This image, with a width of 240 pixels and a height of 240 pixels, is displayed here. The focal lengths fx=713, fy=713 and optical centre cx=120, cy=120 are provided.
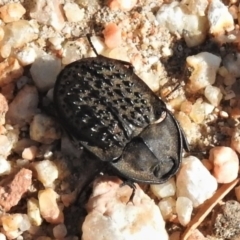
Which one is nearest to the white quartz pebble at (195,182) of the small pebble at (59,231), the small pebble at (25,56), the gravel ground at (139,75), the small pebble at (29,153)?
the gravel ground at (139,75)

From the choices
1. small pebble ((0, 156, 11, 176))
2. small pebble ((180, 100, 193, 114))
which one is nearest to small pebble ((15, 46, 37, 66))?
small pebble ((0, 156, 11, 176))

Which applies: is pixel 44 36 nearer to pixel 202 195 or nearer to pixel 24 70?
pixel 24 70

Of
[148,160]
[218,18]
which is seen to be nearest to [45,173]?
[148,160]

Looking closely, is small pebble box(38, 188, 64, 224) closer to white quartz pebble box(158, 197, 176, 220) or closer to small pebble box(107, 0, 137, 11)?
white quartz pebble box(158, 197, 176, 220)

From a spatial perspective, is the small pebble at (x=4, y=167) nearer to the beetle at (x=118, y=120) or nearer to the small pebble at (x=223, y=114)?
the beetle at (x=118, y=120)

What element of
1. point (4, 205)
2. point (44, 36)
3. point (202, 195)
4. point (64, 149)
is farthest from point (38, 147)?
point (202, 195)

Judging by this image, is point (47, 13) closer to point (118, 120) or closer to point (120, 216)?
point (118, 120)

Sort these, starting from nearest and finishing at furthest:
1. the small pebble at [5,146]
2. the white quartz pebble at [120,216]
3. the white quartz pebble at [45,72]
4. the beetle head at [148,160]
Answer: the white quartz pebble at [120,216] → the beetle head at [148,160] → the small pebble at [5,146] → the white quartz pebble at [45,72]
